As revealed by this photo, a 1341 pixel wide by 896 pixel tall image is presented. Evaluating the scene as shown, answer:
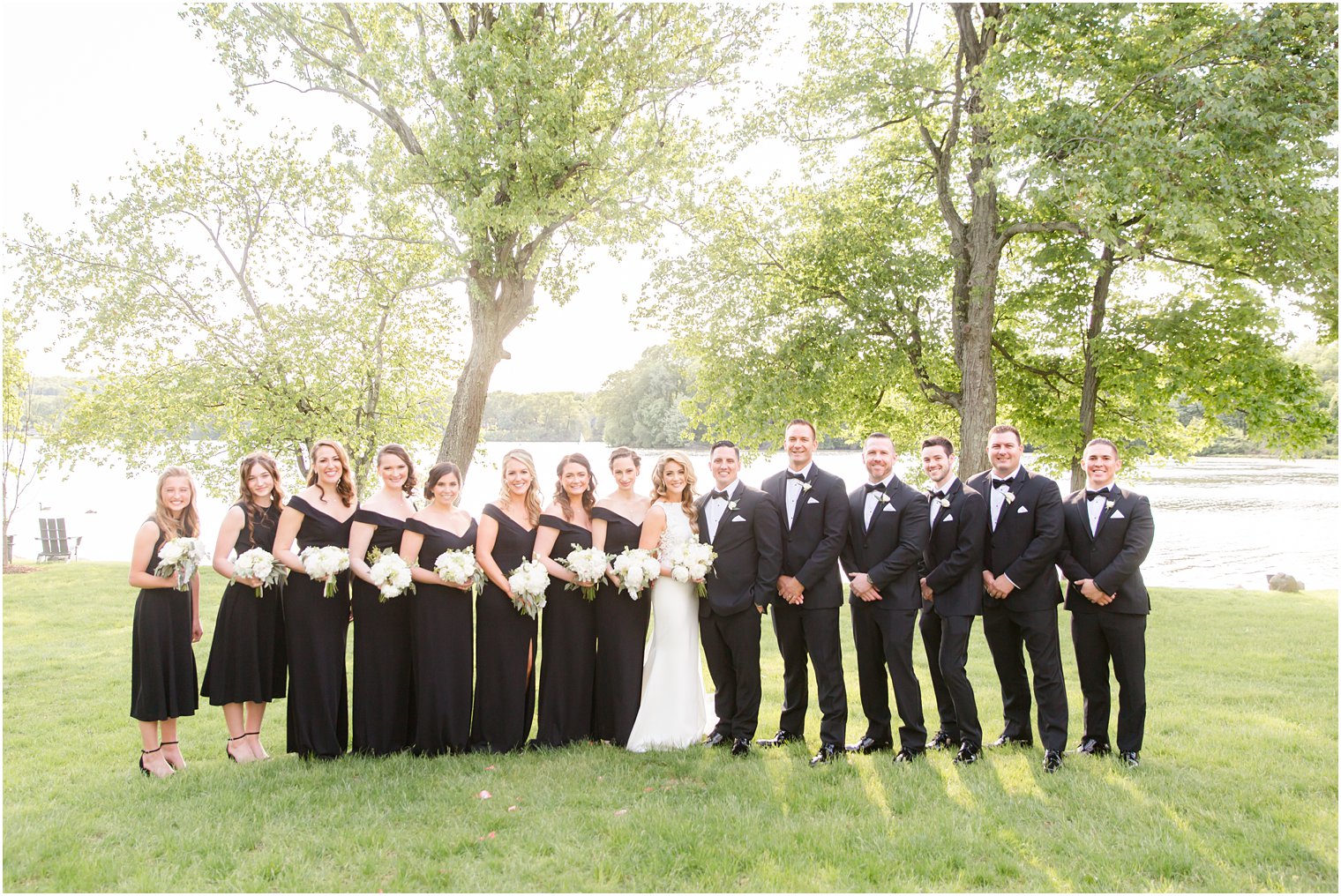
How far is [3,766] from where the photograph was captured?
21.0ft

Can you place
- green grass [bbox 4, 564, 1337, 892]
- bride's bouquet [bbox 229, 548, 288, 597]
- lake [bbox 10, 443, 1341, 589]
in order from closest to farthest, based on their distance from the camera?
green grass [bbox 4, 564, 1337, 892] → bride's bouquet [bbox 229, 548, 288, 597] → lake [bbox 10, 443, 1341, 589]

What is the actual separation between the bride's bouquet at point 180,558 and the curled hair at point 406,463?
4.43ft

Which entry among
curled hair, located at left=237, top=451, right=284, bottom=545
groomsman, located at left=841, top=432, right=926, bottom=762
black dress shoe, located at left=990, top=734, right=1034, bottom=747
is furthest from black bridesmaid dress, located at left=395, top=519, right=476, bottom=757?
black dress shoe, located at left=990, top=734, right=1034, bottom=747

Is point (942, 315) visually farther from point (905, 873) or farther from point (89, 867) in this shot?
Answer: point (89, 867)

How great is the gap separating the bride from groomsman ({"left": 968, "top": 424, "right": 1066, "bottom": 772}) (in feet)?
7.31

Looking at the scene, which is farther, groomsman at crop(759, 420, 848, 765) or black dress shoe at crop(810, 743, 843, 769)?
groomsman at crop(759, 420, 848, 765)

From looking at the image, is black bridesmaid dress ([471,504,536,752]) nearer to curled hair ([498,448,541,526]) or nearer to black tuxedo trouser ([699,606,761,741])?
curled hair ([498,448,541,526])

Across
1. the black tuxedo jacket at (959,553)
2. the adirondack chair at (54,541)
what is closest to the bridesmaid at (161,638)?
the black tuxedo jacket at (959,553)

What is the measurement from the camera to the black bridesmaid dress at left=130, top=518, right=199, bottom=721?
19.2 ft

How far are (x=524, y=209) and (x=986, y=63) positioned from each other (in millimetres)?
6783

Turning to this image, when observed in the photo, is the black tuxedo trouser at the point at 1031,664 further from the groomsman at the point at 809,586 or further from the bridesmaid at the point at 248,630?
the bridesmaid at the point at 248,630

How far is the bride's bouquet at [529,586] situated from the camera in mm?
6090

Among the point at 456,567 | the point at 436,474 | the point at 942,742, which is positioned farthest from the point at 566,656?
the point at 942,742

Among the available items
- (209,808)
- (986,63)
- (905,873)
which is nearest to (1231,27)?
(986,63)
